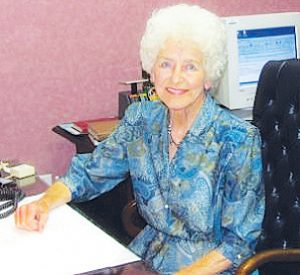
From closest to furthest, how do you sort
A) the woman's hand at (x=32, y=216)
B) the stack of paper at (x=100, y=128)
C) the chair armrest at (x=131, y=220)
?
the woman's hand at (x=32, y=216), the chair armrest at (x=131, y=220), the stack of paper at (x=100, y=128)

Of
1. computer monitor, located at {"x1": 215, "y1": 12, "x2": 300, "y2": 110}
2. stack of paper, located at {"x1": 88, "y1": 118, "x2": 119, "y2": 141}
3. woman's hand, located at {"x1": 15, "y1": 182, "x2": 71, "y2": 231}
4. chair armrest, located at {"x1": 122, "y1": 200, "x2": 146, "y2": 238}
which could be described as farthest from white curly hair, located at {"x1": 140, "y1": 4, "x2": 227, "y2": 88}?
computer monitor, located at {"x1": 215, "y1": 12, "x2": 300, "y2": 110}

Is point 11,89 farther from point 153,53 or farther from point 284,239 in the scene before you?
point 284,239

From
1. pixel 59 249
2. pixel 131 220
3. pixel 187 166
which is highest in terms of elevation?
pixel 187 166

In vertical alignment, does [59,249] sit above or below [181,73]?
below

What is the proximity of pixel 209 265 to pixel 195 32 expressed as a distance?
1.99 ft

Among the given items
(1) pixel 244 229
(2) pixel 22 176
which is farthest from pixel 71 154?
(1) pixel 244 229

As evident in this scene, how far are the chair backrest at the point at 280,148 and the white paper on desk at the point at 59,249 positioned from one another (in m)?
0.53

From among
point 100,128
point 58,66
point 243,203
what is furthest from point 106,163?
point 58,66

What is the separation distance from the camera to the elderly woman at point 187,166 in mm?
1531

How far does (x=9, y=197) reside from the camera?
5.53 feet

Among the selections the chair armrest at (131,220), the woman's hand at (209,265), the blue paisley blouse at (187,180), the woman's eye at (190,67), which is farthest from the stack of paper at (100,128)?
the woman's hand at (209,265)

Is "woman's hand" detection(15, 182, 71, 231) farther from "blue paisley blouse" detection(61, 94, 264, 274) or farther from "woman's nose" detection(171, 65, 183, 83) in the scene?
"woman's nose" detection(171, 65, 183, 83)

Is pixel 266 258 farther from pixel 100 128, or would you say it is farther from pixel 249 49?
pixel 249 49

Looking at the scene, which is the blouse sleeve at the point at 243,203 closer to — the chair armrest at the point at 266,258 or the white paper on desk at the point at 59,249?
the chair armrest at the point at 266,258
